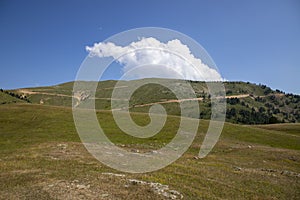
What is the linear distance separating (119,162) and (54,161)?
7562 mm

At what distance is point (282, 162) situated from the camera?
140ft

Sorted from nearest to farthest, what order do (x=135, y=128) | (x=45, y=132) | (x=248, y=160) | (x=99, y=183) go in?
(x=99, y=183) < (x=248, y=160) < (x=45, y=132) < (x=135, y=128)

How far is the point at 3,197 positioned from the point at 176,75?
15119 mm

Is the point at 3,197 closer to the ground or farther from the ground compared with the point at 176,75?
closer to the ground

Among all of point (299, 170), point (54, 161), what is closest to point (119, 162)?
point (54, 161)

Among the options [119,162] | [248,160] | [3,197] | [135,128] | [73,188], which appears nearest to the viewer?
[3,197]

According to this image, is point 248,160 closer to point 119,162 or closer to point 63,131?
point 119,162

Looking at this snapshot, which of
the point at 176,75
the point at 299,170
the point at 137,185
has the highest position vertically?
the point at 176,75

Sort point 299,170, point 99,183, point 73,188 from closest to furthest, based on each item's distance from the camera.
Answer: point 73,188 → point 99,183 → point 299,170

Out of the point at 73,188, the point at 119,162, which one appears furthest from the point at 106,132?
the point at 73,188

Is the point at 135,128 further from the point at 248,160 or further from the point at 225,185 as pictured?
the point at 225,185

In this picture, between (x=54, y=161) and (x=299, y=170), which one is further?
(x=299, y=170)

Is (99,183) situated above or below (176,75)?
below

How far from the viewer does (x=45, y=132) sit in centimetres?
5544
